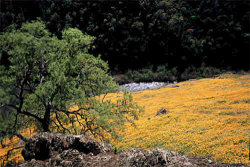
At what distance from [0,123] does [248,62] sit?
3380 inches

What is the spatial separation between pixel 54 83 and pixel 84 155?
5.97 meters

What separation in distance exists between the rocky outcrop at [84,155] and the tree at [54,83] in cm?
335

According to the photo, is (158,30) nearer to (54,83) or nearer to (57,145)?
(54,83)

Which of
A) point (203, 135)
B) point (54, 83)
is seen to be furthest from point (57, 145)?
point (203, 135)

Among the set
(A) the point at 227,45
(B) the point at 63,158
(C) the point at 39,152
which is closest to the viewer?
(B) the point at 63,158

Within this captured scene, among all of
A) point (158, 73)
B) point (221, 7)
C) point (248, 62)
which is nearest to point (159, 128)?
point (158, 73)

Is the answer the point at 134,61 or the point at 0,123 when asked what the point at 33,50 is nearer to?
the point at 0,123

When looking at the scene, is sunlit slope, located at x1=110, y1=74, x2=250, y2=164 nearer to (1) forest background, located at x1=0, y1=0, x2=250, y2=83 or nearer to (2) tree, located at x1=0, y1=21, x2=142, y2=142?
(2) tree, located at x1=0, y1=21, x2=142, y2=142

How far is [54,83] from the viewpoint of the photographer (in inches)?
525

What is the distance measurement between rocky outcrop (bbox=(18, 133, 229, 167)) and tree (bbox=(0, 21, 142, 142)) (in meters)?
3.35

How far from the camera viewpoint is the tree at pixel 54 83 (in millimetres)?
13633

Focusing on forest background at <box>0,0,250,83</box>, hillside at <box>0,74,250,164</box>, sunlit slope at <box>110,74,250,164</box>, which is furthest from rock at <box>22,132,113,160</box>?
forest background at <box>0,0,250,83</box>

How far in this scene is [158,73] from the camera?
82.8m

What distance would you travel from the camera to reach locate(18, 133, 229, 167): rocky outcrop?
8.08 m
